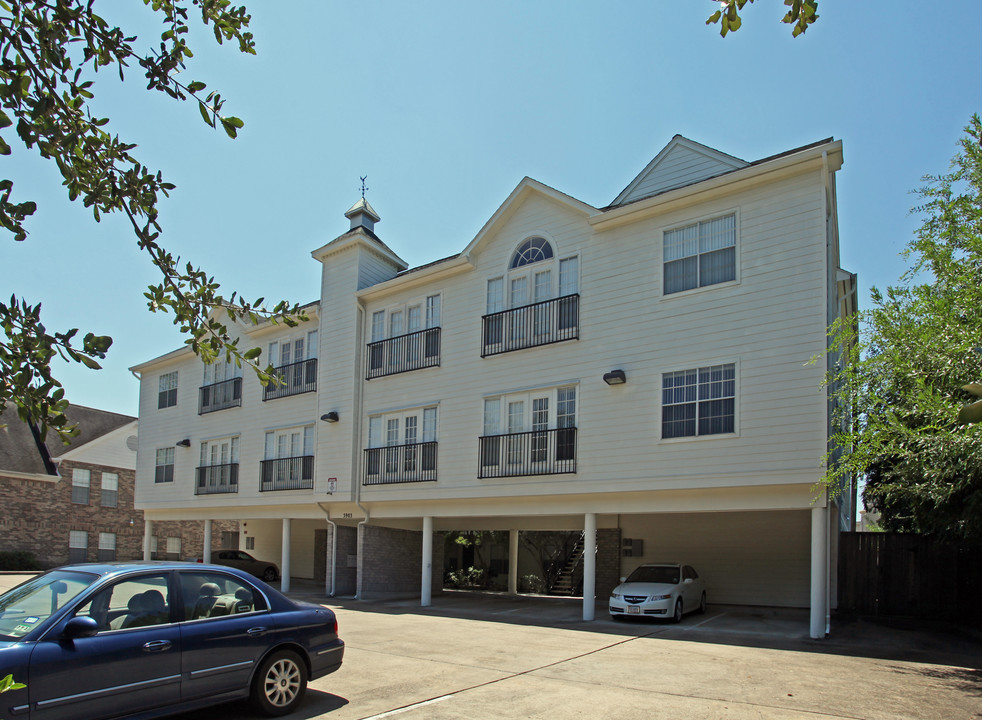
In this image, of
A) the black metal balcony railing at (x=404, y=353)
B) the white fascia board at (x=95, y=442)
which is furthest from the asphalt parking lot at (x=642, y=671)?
the white fascia board at (x=95, y=442)

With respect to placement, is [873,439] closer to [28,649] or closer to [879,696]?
[879,696]

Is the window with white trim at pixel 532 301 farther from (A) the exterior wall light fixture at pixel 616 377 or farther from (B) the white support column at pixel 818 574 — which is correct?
(B) the white support column at pixel 818 574

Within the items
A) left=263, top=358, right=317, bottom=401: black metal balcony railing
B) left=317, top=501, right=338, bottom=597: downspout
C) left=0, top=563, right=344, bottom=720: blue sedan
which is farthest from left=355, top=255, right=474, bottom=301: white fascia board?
left=0, top=563, right=344, bottom=720: blue sedan

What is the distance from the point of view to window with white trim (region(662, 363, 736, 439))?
1528cm

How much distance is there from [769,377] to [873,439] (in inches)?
175

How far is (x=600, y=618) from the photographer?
17156 mm

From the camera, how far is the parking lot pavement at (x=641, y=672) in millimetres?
8477

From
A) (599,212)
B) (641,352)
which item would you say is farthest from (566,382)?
(599,212)

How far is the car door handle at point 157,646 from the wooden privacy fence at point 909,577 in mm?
15913

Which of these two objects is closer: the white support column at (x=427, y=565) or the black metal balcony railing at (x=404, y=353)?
the white support column at (x=427, y=565)

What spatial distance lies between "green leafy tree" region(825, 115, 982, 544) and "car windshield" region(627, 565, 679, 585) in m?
5.99

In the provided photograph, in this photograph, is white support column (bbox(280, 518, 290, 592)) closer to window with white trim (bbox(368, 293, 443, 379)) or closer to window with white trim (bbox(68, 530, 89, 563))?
window with white trim (bbox(368, 293, 443, 379))

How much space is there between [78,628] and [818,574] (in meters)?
11.8

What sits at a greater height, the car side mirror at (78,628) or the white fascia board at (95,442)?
the white fascia board at (95,442)
